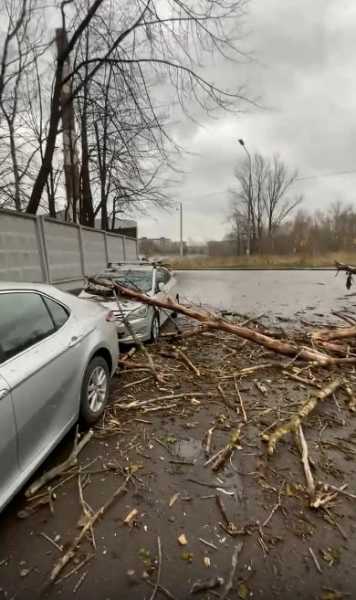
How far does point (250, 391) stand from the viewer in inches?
148

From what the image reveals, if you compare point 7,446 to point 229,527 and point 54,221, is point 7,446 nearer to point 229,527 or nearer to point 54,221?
point 229,527

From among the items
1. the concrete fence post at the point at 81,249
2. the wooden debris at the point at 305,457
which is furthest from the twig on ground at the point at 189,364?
the concrete fence post at the point at 81,249

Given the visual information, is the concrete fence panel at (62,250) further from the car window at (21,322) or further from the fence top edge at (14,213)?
the car window at (21,322)

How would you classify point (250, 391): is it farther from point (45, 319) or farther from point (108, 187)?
point (108, 187)

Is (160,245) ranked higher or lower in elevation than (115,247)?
higher

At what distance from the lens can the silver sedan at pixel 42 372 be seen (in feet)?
5.76

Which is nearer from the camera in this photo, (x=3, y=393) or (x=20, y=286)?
(x=3, y=393)

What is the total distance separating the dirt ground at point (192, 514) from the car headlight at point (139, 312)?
76.1 inches

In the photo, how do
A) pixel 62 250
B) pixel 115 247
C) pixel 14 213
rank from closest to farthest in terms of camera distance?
pixel 14 213, pixel 62 250, pixel 115 247

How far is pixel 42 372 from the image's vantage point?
2.07 meters

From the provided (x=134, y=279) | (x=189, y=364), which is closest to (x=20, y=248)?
(x=134, y=279)

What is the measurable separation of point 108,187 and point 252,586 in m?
17.6

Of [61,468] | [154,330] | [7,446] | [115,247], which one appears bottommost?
[61,468]

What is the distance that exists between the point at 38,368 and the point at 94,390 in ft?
3.61
